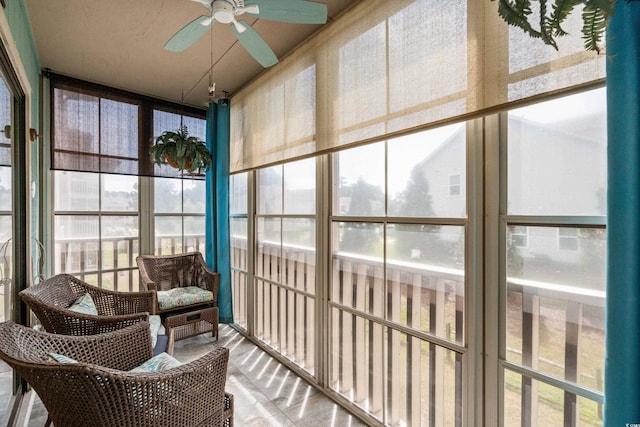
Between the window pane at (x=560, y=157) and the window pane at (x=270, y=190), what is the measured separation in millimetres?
2058

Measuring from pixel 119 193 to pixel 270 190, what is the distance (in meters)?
1.91

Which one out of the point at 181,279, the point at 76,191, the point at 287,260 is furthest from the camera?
the point at 181,279

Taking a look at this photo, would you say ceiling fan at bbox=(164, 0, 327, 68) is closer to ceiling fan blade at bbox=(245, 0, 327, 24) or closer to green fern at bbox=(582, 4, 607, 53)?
ceiling fan blade at bbox=(245, 0, 327, 24)

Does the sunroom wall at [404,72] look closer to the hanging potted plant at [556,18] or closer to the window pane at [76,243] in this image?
the hanging potted plant at [556,18]

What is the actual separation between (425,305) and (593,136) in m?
1.08

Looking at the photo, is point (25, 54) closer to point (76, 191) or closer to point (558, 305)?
point (76, 191)

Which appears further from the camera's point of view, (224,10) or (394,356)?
(394,356)

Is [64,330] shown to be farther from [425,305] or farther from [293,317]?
[425,305]

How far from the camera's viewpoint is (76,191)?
11.1ft

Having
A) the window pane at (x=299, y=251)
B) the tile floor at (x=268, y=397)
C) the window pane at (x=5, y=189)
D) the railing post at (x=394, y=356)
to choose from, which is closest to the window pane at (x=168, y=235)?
the tile floor at (x=268, y=397)

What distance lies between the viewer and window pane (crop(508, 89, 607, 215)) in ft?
3.84

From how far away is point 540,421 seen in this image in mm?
1346

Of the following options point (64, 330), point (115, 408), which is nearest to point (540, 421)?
point (115, 408)

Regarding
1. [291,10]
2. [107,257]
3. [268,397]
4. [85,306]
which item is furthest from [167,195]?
[291,10]
